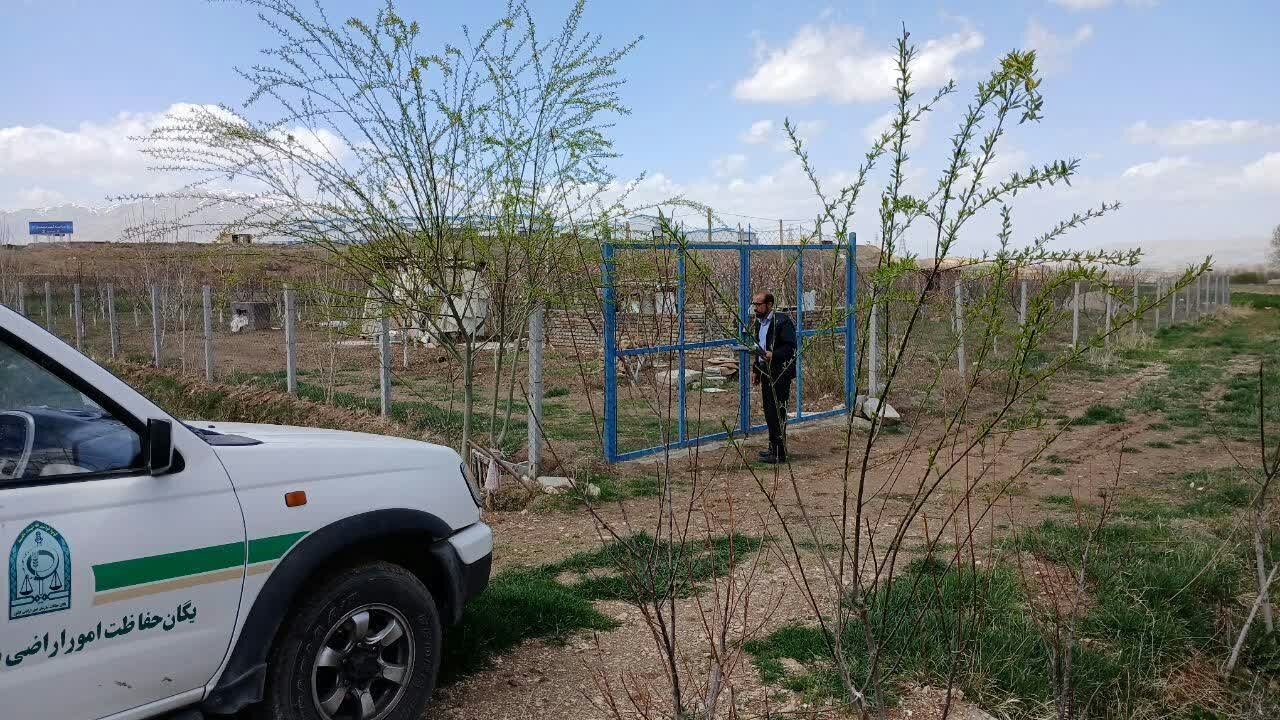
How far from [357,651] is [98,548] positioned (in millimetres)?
1039

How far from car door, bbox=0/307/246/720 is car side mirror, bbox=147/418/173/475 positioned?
0.07 metres

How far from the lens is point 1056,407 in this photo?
13.6 m

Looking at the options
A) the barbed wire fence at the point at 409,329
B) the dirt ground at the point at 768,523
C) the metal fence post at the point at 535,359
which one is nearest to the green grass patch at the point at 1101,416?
the dirt ground at the point at 768,523

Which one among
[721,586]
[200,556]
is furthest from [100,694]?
[721,586]

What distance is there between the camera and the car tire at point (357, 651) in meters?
3.20

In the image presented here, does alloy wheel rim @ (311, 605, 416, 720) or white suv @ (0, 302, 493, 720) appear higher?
white suv @ (0, 302, 493, 720)

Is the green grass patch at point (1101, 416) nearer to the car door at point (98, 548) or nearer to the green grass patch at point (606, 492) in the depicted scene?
the green grass patch at point (606, 492)

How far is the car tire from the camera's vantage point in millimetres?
3201

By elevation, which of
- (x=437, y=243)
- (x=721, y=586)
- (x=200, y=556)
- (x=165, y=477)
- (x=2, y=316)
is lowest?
(x=721, y=586)

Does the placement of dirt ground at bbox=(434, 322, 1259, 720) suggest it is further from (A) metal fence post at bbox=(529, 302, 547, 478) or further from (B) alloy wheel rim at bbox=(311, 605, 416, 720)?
(A) metal fence post at bbox=(529, 302, 547, 478)

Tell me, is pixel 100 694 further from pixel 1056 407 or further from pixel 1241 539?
pixel 1056 407

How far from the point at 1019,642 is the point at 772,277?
36.6 feet

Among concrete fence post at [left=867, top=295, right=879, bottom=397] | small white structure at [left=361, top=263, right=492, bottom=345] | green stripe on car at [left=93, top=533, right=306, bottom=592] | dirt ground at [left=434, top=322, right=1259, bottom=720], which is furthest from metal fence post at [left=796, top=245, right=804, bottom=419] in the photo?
small white structure at [left=361, top=263, right=492, bottom=345]

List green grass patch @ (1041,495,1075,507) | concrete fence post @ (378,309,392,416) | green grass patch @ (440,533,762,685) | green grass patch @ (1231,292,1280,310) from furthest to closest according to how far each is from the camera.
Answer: green grass patch @ (1231,292,1280,310) < concrete fence post @ (378,309,392,416) < green grass patch @ (1041,495,1075,507) < green grass patch @ (440,533,762,685)
